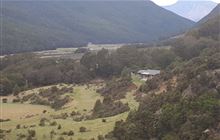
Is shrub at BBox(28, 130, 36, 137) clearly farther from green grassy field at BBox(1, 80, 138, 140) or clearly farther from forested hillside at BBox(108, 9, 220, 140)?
forested hillside at BBox(108, 9, 220, 140)

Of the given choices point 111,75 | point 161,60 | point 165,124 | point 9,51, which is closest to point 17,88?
point 111,75

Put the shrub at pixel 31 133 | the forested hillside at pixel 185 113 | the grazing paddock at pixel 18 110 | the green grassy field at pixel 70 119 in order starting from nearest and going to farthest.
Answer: the forested hillside at pixel 185 113, the shrub at pixel 31 133, the green grassy field at pixel 70 119, the grazing paddock at pixel 18 110

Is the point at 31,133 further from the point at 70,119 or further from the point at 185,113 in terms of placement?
the point at 185,113

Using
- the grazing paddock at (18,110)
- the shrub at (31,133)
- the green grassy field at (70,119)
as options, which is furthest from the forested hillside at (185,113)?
the grazing paddock at (18,110)

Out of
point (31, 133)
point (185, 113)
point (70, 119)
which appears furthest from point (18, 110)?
point (185, 113)

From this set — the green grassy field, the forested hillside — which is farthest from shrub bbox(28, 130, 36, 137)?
the forested hillside

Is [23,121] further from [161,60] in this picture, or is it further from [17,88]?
[161,60]

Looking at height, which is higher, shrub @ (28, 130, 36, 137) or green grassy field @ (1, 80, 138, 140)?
shrub @ (28, 130, 36, 137)

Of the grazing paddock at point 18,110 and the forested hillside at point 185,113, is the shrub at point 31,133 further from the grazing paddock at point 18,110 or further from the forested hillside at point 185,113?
the grazing paddock at point 18,110
